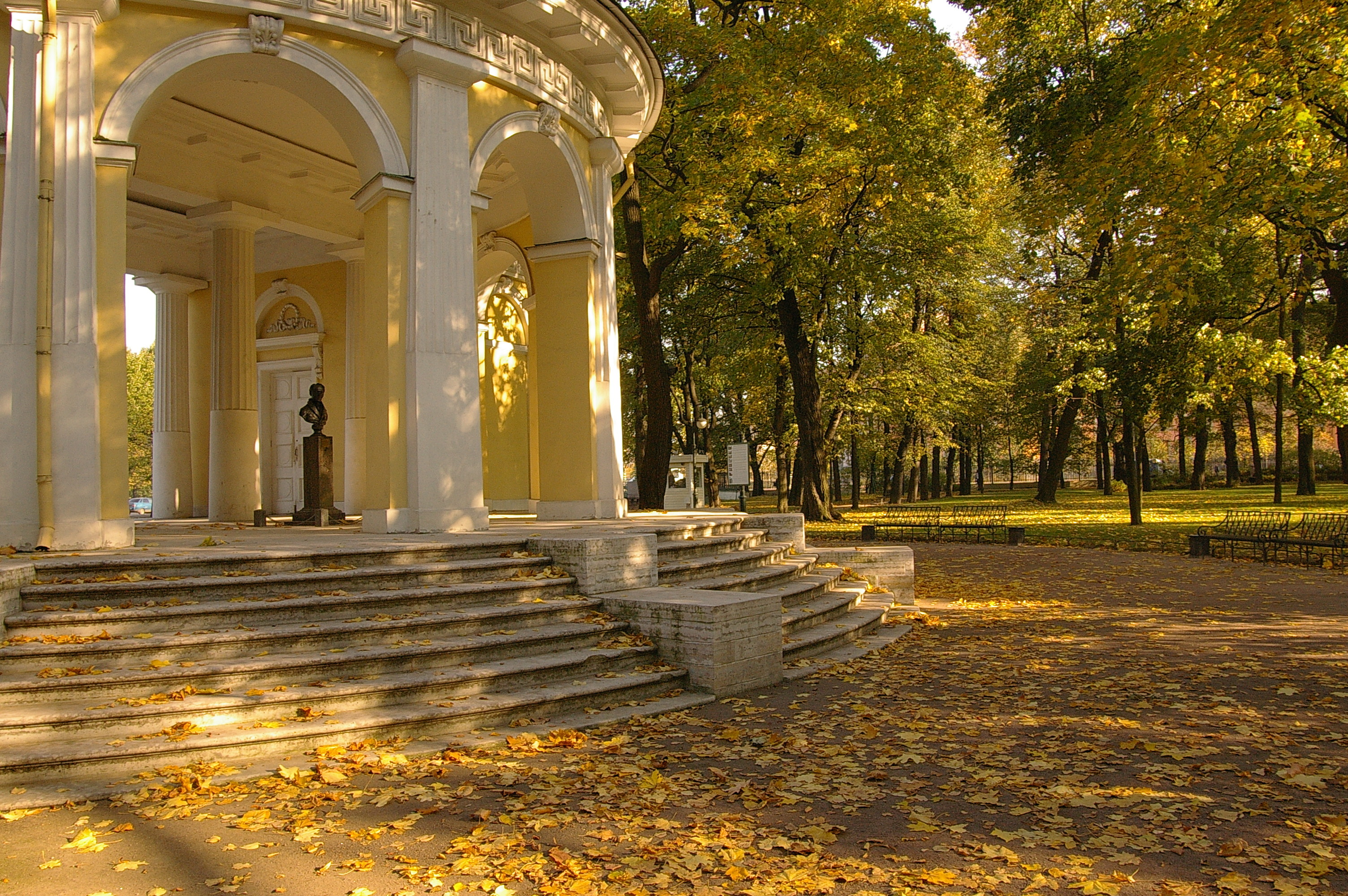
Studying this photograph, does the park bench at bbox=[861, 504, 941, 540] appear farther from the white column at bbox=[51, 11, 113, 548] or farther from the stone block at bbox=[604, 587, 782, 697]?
the white column at bbox=[51, 11, 113, 548]

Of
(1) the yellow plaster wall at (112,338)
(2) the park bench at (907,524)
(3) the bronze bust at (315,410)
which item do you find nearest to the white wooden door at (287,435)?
(3) the bronze bust at (315,410)

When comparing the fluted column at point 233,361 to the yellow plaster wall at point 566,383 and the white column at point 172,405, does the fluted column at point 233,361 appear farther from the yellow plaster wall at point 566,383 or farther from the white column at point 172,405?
the yellow plaster wall at point 566,383

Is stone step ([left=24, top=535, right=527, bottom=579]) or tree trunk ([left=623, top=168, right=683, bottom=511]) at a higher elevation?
tree trunk ([left=623, top=168, right=683, bottom=511])

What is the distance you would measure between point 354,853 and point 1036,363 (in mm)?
29587

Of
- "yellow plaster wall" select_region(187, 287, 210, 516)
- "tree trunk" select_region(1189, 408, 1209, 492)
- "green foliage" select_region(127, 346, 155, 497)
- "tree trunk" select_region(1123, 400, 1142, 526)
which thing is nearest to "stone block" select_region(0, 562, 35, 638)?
"yellow plaster wall" select_region(187, 287, 210, 516)

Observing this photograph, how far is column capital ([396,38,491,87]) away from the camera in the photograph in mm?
9406

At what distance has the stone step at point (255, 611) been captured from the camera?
568cm

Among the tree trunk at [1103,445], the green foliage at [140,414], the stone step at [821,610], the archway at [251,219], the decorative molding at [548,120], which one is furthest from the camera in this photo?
the green foliage at [140,414]

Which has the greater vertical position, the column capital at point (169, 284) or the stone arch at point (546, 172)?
the stone arch at point (546, 172)

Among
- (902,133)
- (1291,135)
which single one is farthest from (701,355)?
(1291,135)

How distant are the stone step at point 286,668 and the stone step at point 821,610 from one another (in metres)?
2.45

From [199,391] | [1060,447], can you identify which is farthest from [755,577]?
[1060,447]

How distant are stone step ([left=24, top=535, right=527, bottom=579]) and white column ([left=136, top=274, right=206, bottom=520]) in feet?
30.4

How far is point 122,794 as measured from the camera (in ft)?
14.4
